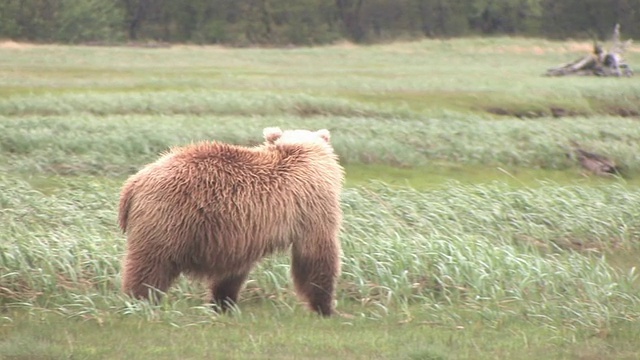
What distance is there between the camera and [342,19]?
211 ft

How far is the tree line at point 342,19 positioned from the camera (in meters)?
60.2

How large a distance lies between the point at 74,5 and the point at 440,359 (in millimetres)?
53176

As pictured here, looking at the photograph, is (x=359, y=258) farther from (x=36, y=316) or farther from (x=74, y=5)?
(x=74, y=5)

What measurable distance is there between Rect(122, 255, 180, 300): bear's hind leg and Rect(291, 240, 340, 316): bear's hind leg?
3.63 feet

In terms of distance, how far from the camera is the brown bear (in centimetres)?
823

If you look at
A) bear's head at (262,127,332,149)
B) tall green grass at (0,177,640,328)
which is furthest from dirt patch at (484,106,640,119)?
bear's head at (262,127,332,149)

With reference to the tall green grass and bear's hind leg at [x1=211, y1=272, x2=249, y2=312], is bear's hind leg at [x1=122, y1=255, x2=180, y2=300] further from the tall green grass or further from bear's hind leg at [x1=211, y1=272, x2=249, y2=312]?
bear's hind leg at [x1=211, y1=272, x2=249, y2=312]

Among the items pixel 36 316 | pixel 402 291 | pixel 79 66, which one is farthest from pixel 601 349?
pixel 79 66

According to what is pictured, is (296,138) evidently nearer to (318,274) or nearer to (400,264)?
(318,274)

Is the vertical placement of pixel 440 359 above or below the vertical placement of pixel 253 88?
above

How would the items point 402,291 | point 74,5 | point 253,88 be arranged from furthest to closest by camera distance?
point 74,5 < point 253,88 < point 402,291

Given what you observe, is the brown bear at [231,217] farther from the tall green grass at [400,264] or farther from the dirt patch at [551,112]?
the dirt patch at [551,112]

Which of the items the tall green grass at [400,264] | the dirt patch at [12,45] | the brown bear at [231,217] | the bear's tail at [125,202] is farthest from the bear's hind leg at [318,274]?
the dirt patch at [12,45]

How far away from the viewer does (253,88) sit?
30.3 m
